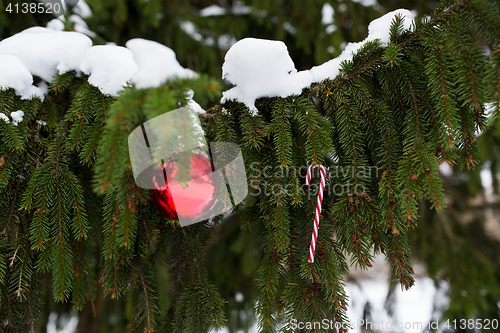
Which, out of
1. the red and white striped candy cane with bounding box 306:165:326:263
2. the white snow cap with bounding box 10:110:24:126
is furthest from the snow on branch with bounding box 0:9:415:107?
the red and white striped candy cane with bounding box 306:165:326:263

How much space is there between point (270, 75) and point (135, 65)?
21.1 inches

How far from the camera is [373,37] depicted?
41.6 inches

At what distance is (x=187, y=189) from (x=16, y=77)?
882 mm

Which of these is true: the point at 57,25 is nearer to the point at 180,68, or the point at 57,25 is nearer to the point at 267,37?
the point at 180,68

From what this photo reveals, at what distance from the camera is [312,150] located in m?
0.97

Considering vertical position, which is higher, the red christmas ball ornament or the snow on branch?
the snow on branch

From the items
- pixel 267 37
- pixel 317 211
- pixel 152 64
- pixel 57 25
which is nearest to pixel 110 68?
pixel 152 64

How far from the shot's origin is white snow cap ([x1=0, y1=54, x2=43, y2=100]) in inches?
43.4

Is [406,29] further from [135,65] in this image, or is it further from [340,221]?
[135,65]

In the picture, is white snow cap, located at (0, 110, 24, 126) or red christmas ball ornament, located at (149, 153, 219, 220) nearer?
red christmas ball ornament, located at (149, 153, 219, 220)

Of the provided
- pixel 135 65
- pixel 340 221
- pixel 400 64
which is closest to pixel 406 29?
pixel 400 64

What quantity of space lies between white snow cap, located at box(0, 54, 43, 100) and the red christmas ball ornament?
73 centimetres

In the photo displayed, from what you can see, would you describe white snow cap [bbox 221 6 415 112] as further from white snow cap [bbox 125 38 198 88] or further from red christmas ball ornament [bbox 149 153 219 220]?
red christmas ball ornament [bbox 149 153 219 220]

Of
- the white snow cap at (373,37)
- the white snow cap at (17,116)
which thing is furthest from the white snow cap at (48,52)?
the white snow cap at (373,37)
